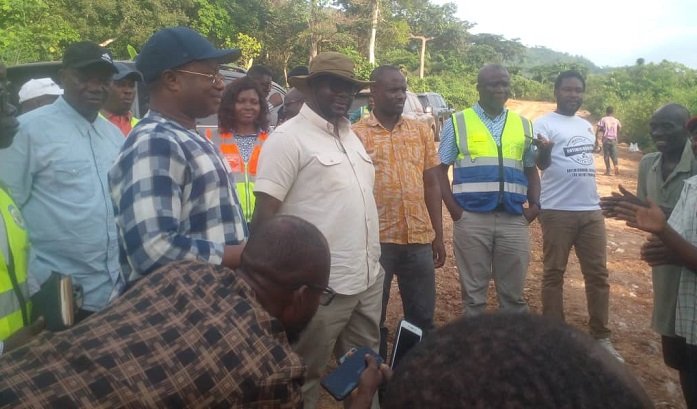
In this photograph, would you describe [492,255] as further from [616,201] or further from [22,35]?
[22,35]

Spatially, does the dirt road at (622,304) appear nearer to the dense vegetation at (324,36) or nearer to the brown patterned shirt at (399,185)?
the brown patterned shirt at (399,185)

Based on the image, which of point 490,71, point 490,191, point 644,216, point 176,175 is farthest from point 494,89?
point 176,175

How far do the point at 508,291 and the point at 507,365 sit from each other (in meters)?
3.33

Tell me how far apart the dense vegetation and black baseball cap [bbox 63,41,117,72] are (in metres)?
7.80

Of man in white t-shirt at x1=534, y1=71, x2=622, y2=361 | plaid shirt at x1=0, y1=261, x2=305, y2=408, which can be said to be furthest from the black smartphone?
man in white t-shirt at x1=534, y1=71, x2=622, y2=361

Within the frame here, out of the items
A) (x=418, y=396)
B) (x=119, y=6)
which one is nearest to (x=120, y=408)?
(x=418, y=396)

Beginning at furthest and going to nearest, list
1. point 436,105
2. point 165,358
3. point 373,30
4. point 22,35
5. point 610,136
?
point 373,30, point 436,105, point 610,136, point 22,35, point 165,358

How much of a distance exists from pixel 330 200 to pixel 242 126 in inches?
66.4

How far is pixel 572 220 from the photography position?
441 cm

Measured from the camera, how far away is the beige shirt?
276 cm

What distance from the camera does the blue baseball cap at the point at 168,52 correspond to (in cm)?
216

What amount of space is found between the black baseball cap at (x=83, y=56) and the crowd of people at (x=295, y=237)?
0.02 m

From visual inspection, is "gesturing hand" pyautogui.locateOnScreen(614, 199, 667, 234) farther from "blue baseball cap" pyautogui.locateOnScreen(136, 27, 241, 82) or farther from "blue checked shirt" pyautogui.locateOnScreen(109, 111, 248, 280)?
"blue baseball cap" pyautogui.locateOnScreen(136, 27, 241, 82)

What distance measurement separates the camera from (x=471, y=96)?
35844 millimetres
